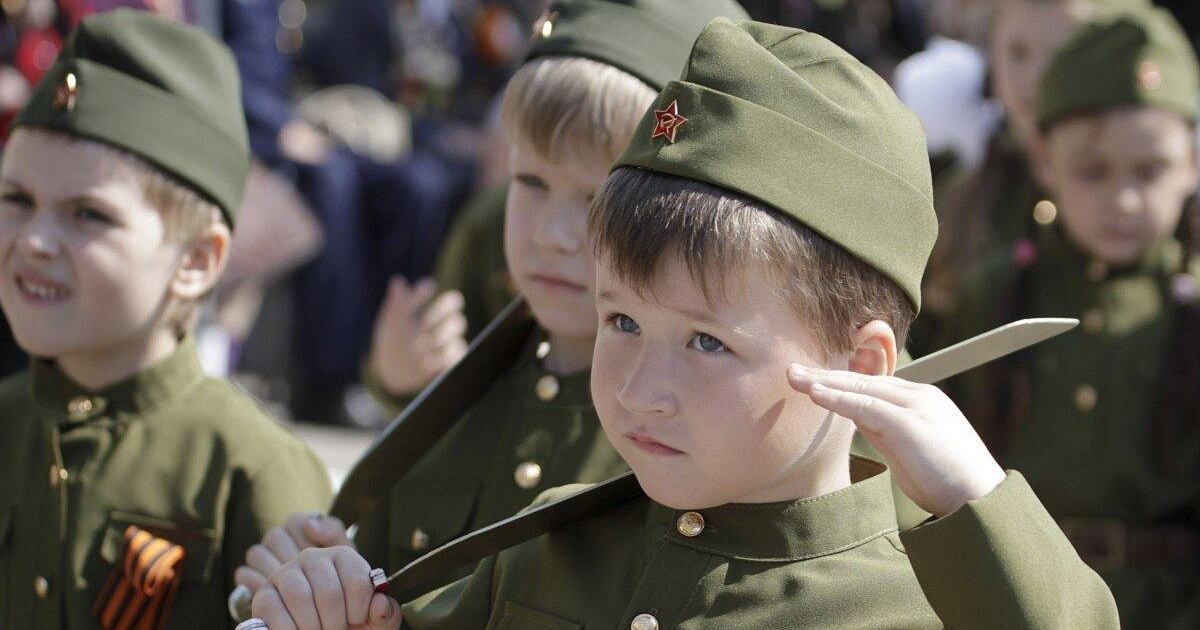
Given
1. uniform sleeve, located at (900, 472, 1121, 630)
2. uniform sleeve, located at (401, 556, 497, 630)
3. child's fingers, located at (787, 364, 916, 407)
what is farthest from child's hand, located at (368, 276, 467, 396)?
uniform sleeve, located at (900, 472, 1121, 630)

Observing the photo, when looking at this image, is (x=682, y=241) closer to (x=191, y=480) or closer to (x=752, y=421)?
(x=752, y=421)

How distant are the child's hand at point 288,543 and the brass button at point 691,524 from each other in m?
0.59

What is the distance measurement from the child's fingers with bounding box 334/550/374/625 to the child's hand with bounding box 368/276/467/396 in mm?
1191

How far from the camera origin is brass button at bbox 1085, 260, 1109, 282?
14.2ft

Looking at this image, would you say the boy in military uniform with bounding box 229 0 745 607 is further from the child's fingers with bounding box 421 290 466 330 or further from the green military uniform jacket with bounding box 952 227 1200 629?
the green military uniform jacket with bounding box 952 227 1200 629

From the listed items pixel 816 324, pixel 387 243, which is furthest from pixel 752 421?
pixel 387 243

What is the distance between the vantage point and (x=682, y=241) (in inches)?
77.6

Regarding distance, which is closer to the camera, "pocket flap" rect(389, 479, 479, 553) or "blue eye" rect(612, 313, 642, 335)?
"blue eye" rect(612, 313, 642, 335)

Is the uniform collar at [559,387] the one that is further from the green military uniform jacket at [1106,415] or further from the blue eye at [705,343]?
the green military uniform jacket at [1106,415]

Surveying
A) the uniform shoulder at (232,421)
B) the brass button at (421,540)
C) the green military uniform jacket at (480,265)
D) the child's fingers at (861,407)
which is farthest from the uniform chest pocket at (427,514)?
the green military uniform jacket at (480,265)

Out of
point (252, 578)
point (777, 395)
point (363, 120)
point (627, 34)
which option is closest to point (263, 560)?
point (252, 578)

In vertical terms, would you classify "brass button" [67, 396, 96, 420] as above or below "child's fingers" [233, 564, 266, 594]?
below

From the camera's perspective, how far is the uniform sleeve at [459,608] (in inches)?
89.0

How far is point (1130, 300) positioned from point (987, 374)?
0.42 metres
